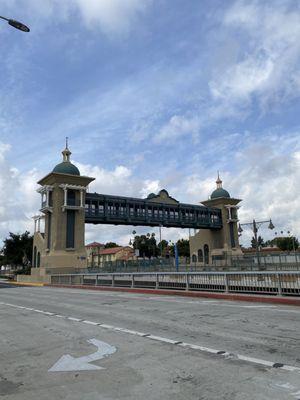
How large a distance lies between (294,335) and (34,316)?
8.13 m

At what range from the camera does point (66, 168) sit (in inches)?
2267

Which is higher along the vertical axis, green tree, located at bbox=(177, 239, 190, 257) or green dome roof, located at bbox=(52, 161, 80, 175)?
green dome roof, located at bbox=(52, 161, 80, 175)

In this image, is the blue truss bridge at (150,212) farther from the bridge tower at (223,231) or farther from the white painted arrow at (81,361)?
the white painted arrow at (81,361)

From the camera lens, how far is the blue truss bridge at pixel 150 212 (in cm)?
6259

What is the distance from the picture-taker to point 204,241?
84.9m

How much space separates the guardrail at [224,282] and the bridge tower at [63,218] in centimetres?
2819

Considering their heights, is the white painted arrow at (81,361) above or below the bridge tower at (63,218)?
below

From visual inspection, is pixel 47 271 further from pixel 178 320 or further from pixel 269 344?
pixel 269 344

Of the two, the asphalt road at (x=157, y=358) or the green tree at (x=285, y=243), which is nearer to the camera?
the asphalt road at (x=157, y=358)

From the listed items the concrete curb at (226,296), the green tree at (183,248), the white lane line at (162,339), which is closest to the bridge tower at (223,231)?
the green tree at (183,248)

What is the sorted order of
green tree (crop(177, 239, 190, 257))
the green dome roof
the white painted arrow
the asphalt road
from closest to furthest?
the asphalt road → the white painted arrow → the green dome roof → green tree (crop(177, 239, 190, 257))

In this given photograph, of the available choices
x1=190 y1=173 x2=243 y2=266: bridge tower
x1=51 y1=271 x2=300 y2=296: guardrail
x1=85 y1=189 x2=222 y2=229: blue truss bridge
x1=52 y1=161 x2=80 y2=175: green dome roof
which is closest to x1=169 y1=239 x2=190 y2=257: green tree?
x1=190 y1=173 x2=243 y2=266: bridge tower

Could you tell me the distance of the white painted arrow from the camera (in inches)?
225

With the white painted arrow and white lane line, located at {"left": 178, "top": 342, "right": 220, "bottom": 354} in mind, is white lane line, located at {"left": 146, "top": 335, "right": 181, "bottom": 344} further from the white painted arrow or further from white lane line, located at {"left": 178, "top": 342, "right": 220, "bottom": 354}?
the white painted arrow
